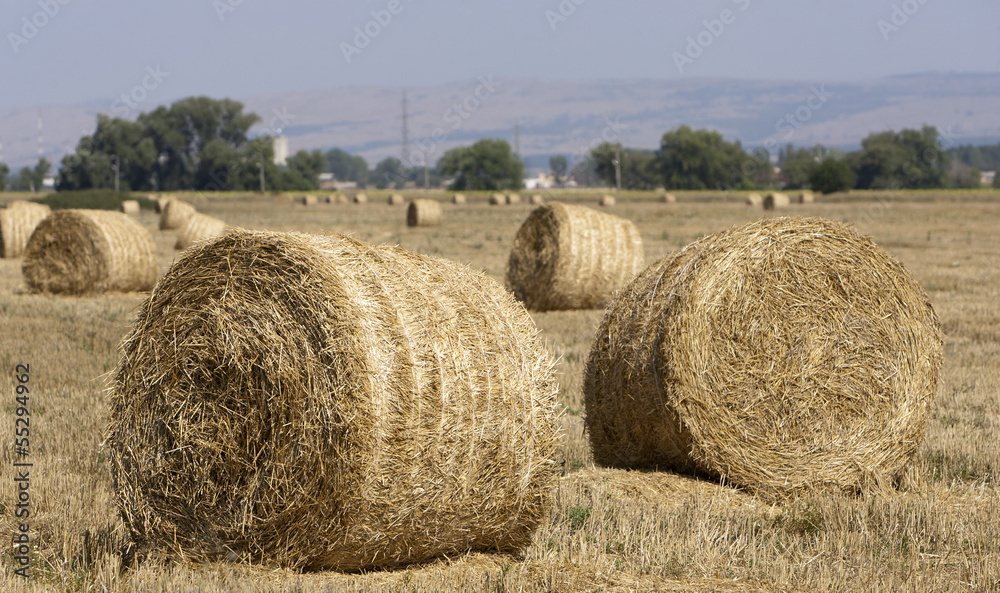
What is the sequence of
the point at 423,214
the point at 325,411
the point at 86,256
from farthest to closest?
1. the point at 423,214
2. the point at 86,256
3. the point at 325,411

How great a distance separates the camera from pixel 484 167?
11388cm

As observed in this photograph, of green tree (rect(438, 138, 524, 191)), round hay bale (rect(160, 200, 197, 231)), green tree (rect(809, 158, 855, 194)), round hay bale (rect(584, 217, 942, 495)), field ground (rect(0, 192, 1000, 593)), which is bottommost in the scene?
field ground (rect(0, 192, 1000, 593))

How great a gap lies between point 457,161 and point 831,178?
58235 mm

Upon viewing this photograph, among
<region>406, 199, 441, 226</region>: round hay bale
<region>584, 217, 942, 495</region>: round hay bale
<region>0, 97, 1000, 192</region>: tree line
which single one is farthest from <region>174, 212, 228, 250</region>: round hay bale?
<region>0, 97, 1000, 192</region>: tree line

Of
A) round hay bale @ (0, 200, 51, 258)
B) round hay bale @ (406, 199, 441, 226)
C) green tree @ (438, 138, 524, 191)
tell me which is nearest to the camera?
round hay bale @ (0, 200, 51, 258)

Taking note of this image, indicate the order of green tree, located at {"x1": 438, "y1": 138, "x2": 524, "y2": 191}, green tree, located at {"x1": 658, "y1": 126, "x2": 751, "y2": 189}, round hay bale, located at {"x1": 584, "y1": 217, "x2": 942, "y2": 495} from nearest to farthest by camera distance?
round hay bale, located at {"x1": 584, "y1": 217, "x2": 942, "y2": 495}
green tree, located at {"x1": 658, "y1": 126, "x2": 751, "y2": 189}
green tree, located at {"x1": 438, "y1": 138, "x2": 524, "y2": 191}

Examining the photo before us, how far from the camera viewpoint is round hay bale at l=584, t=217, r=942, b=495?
6.76 m

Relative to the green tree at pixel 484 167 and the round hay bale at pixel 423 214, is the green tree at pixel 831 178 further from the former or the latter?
the green tree at pixel 484 167

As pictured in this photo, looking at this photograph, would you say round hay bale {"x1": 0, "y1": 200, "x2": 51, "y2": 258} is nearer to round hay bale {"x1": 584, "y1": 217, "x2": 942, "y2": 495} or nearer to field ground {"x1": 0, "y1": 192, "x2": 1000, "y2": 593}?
field ground {"x1": 0, "y1": 192, "x2": 1000, "y2": 593}

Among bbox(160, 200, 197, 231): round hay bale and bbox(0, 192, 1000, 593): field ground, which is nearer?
bbox(0, 192, 1000, 593): field ground

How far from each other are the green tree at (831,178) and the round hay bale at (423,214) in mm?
35923

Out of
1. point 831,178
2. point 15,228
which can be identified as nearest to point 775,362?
point 15,228

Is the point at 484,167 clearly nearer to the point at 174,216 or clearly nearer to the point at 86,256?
the point at 174,216

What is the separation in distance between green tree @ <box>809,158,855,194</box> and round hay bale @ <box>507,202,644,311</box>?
5288 centimetres
